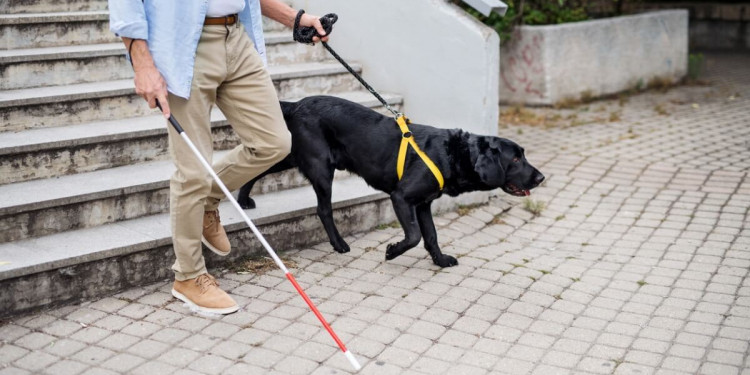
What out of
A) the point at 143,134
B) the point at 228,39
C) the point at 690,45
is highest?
the point at 228,39

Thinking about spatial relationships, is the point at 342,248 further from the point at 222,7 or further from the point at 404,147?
the point at 222,7

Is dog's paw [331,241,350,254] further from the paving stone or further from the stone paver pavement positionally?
the paving stone

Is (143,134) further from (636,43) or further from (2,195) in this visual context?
(636,43)

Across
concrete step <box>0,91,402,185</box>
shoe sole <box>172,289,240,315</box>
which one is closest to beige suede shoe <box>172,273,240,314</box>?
shoe sole <box>172,289,240,315</box>

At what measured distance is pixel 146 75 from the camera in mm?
3975

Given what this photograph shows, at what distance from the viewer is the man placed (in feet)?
13.1

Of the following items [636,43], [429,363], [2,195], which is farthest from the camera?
[636,43]

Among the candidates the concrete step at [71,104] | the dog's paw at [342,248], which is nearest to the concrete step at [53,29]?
the concrete step at [71,104]

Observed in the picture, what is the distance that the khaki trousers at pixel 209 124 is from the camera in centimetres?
419

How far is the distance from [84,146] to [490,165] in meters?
2.50

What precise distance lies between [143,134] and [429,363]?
2.59 meters

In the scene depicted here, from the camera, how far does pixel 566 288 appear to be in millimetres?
4965

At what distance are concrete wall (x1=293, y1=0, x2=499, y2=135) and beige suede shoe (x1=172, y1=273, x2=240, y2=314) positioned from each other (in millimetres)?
2601

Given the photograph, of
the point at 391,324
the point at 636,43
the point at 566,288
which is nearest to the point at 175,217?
the point at 391,324
